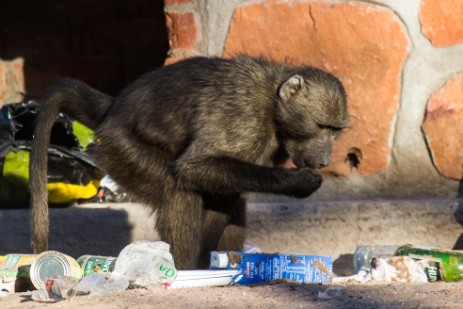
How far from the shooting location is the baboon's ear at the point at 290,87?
4.68 m

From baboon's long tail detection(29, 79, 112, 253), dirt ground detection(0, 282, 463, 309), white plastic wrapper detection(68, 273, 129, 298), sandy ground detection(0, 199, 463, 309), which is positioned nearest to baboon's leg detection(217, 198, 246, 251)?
sandy ground detection(0, 199, 463, 309)

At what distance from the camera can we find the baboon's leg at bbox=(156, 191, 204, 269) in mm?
4488

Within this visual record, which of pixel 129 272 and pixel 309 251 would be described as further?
pixel 309 251

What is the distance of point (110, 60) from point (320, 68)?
6.56 feet

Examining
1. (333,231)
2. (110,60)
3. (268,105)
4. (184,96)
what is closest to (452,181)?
(333,231)

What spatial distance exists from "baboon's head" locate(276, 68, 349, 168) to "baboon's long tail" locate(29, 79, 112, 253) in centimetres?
89

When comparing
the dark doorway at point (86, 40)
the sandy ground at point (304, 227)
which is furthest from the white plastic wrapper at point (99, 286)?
the dark doorway at point (86, 40)

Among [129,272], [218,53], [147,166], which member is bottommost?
[129,272]

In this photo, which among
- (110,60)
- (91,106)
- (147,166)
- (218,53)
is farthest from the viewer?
(110,60)

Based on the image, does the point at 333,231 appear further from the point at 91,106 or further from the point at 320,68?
the point at 91,106

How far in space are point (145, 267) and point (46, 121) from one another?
4.12ft

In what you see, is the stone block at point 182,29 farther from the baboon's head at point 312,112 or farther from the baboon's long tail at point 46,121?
the baboon's head at point 312,112

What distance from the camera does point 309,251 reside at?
516cm

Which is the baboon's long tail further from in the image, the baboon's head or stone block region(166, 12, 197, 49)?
the baboon's head
